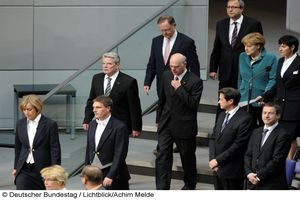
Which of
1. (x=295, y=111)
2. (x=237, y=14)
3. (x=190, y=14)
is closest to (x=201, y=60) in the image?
(x=190, y=14)

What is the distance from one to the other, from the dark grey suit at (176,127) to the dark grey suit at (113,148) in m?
1.06

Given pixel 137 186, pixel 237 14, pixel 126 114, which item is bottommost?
pixel 137 186

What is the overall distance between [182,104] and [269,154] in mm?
1703

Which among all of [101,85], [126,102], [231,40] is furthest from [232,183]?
[231,40]

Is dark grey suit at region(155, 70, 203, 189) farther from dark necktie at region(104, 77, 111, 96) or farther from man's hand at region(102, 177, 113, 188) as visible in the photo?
man's hand at region(102, 177, 113, 188)

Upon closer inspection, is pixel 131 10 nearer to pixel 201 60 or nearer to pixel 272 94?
pixel 201 60

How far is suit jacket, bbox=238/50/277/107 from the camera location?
38.4 feet

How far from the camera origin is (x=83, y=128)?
41.2 ft

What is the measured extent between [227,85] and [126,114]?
159 cm

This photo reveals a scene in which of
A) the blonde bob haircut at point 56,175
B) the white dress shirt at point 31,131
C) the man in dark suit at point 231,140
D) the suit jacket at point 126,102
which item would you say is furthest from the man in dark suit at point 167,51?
the blonde bob haircut at point 56,175

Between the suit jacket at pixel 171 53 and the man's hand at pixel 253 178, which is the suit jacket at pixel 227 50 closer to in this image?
the suit jacket at pixel 171 53

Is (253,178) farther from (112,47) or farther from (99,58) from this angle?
(112,47)

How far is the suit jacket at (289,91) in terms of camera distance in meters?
11.6

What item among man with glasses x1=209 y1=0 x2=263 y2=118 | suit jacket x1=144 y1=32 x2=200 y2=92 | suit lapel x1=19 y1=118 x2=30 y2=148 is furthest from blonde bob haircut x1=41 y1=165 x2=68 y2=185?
man with glasses x1=209 y1=0 x2=263 y2=118
